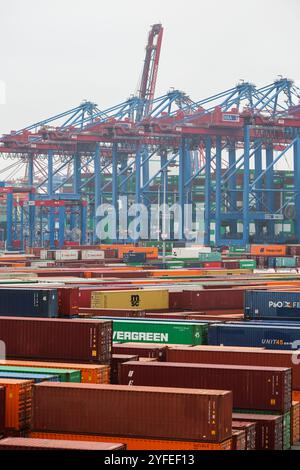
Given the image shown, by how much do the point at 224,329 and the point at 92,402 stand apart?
10.4 meters

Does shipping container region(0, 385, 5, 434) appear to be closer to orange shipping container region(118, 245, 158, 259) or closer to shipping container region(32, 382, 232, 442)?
shipping container region(32, 382, 232, 442)

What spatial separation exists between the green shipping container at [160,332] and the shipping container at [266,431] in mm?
7989

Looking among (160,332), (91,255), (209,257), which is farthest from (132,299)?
(91,255)

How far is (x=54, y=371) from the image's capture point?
901 inches

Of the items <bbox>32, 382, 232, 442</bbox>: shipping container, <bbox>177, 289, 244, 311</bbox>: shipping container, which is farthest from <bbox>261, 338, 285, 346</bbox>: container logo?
<bbox>177, 289, 244, 311</bbox>: shipping container

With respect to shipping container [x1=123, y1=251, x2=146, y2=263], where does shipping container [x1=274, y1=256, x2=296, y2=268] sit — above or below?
below

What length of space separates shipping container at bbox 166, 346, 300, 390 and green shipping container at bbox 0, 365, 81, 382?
13.5 feet

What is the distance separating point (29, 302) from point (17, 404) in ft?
38.9

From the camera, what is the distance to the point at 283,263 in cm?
8906

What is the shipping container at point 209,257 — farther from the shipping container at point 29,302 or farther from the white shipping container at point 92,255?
the shipping container at point 29,302

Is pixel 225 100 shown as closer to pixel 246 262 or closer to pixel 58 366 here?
pixel 246 262

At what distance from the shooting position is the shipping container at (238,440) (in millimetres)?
20344

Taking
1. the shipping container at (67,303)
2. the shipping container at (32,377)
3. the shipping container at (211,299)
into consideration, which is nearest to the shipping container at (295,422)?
the shipping container at (32,377)

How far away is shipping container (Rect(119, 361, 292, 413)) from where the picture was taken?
2295cm
